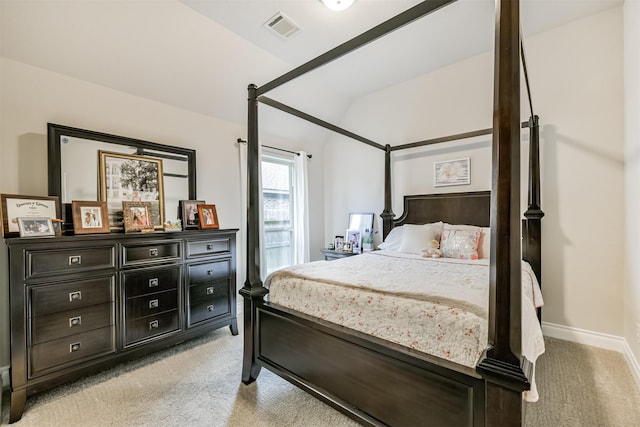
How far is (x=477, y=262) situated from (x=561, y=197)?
1.17 metres

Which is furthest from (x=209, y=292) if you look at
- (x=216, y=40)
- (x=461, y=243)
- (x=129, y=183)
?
(x=461, y=243)

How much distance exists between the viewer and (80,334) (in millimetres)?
1986

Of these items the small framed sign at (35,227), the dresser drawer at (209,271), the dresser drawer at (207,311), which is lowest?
the dresser drawer at (207,311)

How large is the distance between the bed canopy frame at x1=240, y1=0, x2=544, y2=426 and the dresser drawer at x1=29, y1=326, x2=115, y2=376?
1054 mm

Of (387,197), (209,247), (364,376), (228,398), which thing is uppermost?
(387,197)

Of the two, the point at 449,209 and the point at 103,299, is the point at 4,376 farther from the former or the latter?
the point at 449,209

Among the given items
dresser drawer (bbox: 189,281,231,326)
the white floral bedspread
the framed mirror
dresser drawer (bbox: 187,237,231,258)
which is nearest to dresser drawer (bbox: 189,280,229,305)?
dresser drawer (bbox: 189,281,231,326)

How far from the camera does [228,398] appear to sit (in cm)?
186

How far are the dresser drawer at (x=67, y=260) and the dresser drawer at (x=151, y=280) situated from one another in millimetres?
179

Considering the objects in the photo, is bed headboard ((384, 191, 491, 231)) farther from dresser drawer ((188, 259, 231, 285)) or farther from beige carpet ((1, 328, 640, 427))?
dresser drawer ((188, 259, 231, 285))

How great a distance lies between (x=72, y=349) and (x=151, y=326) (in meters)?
0.50

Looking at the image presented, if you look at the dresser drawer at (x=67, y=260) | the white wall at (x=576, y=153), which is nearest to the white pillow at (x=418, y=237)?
the white wall at (x=576, y=153)

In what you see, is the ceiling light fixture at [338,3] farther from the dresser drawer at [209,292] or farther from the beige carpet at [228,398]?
the beige carpet at [228,398]

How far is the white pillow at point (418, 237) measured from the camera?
2996 millimetres
